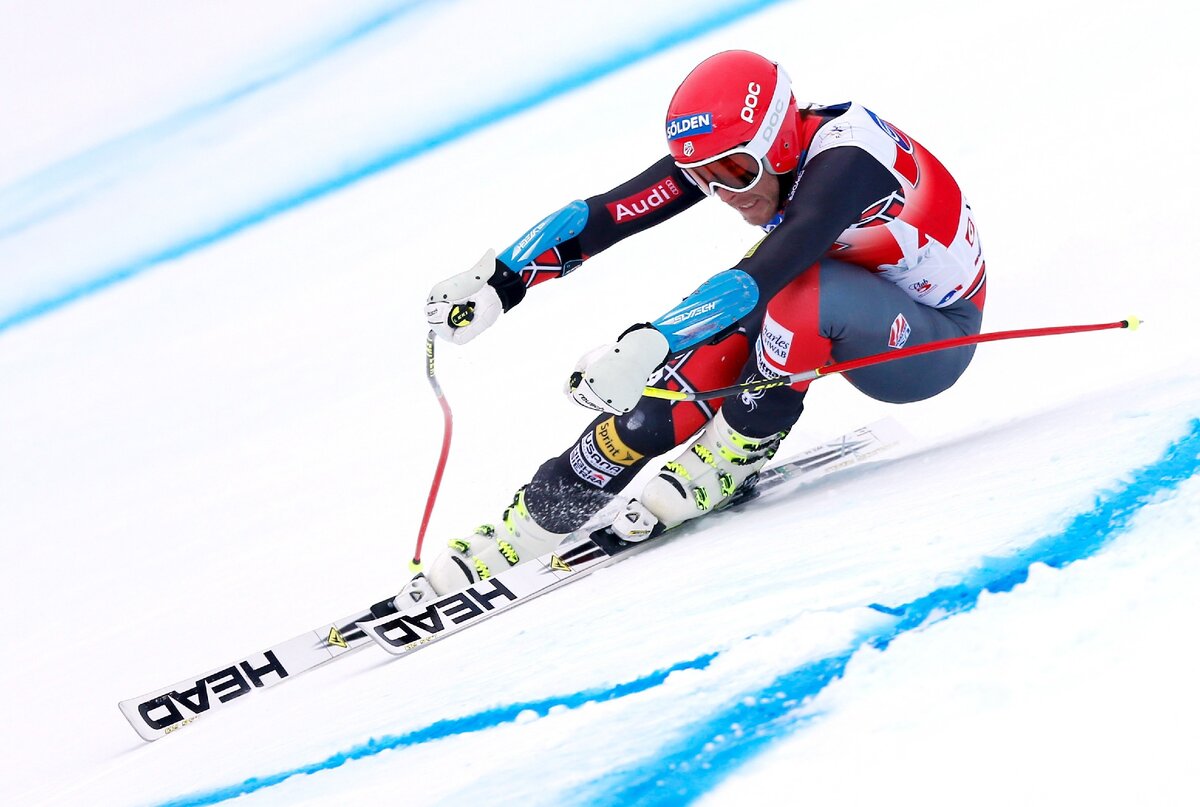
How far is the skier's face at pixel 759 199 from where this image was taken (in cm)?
242

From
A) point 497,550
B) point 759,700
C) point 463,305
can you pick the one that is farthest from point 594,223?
point 759,700

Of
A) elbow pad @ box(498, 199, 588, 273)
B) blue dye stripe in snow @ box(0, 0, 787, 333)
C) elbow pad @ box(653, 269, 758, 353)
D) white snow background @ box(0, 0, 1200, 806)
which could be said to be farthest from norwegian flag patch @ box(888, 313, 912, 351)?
blue dye stripe in snow @ box(0, 0, 787, 333)

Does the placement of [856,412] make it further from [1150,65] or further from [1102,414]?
[1150,65]

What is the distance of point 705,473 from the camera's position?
256 cm

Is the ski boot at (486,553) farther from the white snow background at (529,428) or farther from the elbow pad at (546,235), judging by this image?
the elbow pad at (546,235)

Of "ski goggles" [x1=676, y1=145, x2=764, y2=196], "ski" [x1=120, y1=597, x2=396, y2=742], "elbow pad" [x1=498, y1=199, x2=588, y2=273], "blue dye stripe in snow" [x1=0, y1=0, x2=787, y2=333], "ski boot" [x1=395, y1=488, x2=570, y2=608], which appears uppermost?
"blue dye stripe in snow" [x1=0, y1=0, x2=787, y2=333]

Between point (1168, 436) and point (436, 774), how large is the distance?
4.49ft

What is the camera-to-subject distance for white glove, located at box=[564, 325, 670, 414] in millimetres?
2051

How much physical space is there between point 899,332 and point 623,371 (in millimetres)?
754

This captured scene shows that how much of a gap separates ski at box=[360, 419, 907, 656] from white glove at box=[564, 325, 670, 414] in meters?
0.56

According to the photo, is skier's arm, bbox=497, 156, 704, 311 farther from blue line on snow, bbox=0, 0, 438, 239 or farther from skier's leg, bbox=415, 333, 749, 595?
blue line on snow, bbox=0, 0, 438, 239

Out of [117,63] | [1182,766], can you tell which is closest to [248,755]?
[1182,766]

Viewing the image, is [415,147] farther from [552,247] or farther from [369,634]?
[369,634]

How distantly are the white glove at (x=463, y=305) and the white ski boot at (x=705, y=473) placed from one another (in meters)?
0.55
